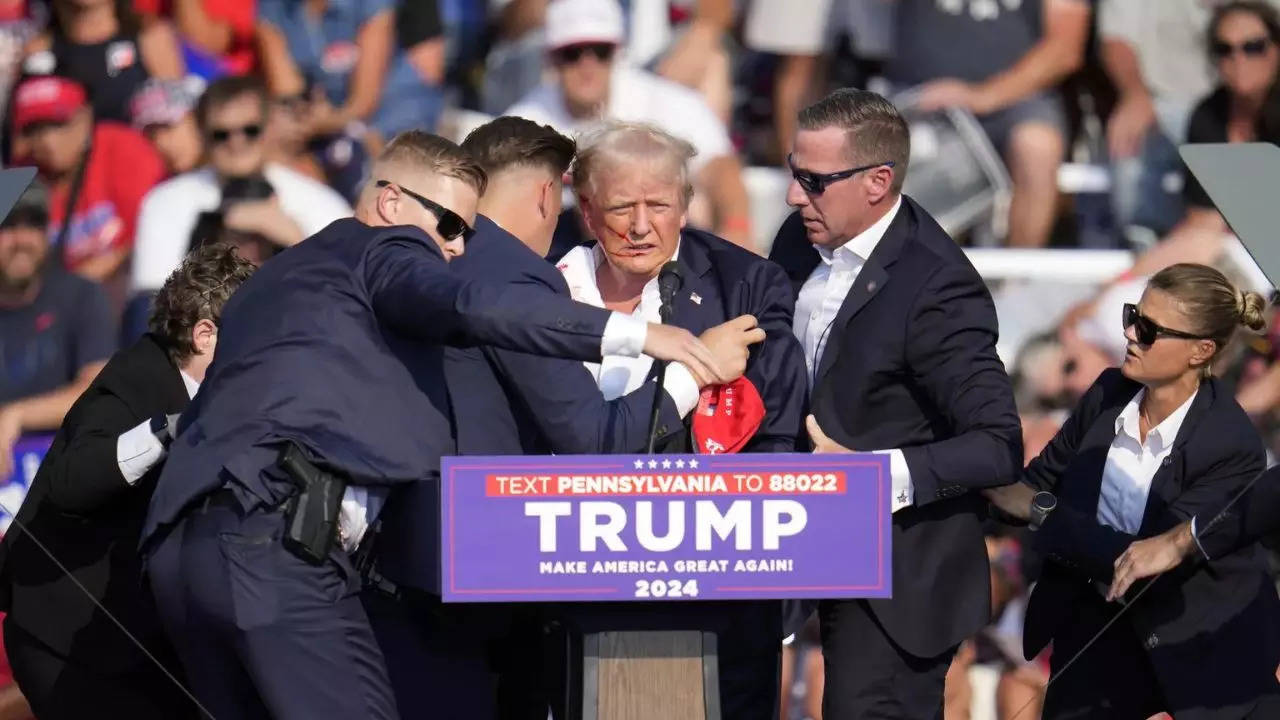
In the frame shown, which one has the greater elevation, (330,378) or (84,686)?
(330,378)

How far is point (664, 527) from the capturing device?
3818 mm

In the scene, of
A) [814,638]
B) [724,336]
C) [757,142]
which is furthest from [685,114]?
[724,336]

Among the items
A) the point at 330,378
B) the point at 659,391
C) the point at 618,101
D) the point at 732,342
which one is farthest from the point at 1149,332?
the point at 618,101

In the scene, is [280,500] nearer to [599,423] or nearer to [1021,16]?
[599,423]

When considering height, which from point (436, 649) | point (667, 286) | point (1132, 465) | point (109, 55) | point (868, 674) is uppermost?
point (109, 55)

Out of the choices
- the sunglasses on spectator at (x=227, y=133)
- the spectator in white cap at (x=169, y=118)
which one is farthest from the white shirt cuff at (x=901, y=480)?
the spectator in white cap at (x=169, y=118)

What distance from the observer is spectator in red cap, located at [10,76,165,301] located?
25.4 feet

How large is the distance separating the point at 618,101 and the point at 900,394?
2.86 metres

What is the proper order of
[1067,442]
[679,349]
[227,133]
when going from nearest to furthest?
[679,349] < [1067,442] < [227,133]

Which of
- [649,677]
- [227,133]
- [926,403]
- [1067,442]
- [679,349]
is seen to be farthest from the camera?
[227,133]

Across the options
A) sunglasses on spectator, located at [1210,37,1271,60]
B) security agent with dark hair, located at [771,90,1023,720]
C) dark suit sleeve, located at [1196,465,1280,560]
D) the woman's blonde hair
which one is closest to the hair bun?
the woman's blonde hair

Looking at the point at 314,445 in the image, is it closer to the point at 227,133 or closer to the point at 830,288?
the point at 830,288

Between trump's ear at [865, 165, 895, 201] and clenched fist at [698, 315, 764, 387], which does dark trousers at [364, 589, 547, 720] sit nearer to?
clenched fist at [698, 315, 764, 387]

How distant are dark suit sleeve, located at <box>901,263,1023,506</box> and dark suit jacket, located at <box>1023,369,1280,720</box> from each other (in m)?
0.30
